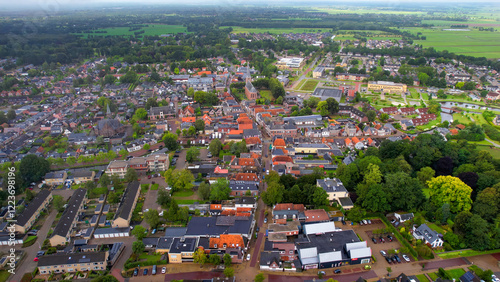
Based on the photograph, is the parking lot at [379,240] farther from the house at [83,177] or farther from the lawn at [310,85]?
the lawn at [310,85]

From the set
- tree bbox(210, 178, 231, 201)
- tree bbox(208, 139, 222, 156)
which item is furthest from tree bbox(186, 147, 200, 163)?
tree bbox(210, 178, 231, 201)

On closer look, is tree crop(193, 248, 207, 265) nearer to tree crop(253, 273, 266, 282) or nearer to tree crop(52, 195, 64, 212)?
tree crop(253, 273, 266, 282)

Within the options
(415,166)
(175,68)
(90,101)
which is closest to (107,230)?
(415,166)

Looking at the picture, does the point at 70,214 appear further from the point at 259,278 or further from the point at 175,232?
the point at 259,278

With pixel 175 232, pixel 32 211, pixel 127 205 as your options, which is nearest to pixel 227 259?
pixel 175 232

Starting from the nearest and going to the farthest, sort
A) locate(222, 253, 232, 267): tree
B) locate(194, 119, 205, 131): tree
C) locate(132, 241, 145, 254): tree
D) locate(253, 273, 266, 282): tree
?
locate(253, 273, 266, 282): tree → locate(222, 253, 232, 267): tree → locate(132, 241, 145, 254): tree → locate(194, 119, 205, 131): tree

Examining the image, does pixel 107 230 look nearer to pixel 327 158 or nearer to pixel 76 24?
pixel 327 158
